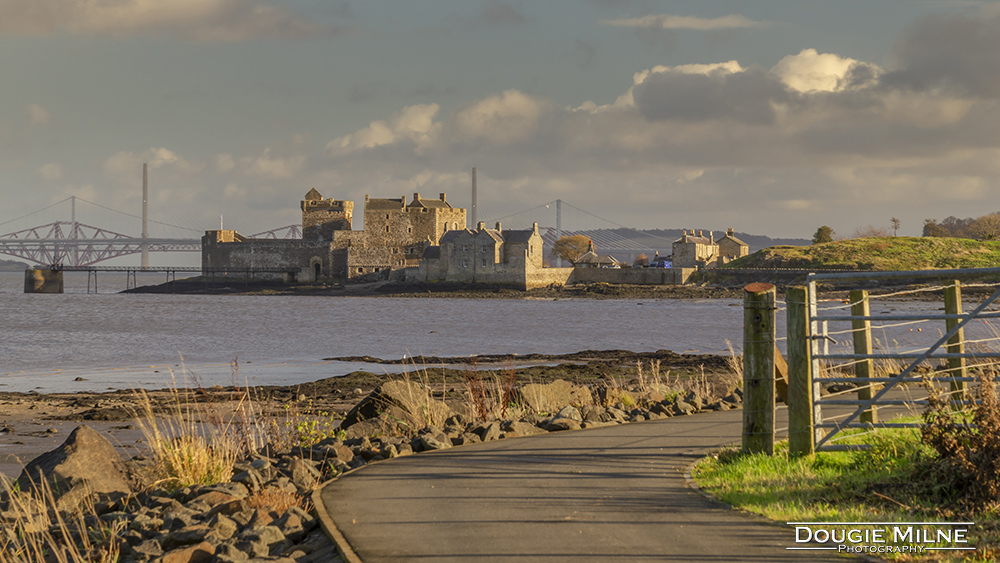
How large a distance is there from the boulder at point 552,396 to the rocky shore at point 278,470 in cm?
2

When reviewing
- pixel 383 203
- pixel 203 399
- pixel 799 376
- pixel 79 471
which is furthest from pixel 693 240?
pixel 79 471

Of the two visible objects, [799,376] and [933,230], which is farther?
[933,230]

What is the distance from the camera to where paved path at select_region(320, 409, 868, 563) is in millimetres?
5676

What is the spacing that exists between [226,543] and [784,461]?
4.76 meters

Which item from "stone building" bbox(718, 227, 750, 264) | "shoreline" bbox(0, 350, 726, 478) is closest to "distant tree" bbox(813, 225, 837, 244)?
"stone building" bbox(718, 227, 750, 264)

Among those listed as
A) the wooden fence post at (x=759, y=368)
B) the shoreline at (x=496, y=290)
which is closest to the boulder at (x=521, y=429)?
the wooden fence post at (x=759, y=368)

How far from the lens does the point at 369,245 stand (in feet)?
376

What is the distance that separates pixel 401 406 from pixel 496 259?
284ft

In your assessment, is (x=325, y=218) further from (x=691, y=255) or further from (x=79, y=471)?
(x=79, y=471)

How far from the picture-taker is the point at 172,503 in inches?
303

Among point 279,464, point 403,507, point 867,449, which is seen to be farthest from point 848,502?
point 279,464

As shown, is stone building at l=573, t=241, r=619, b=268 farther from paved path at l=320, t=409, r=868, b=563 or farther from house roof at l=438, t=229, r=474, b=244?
paved path at l=320, t=409, r=868, b=563

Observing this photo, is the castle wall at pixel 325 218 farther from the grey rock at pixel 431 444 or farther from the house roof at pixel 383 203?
the grey rock at pixel 431 444

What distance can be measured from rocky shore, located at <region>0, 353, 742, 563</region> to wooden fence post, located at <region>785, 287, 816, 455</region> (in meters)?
3.19
